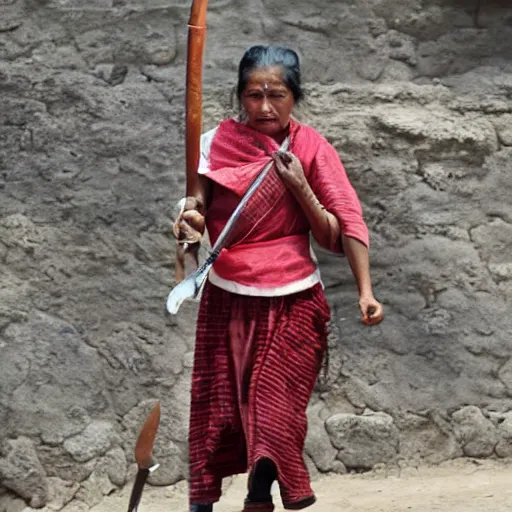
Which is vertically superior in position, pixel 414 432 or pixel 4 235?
pixel 4 235

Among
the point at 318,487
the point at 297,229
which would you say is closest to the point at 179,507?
the point at 318,487

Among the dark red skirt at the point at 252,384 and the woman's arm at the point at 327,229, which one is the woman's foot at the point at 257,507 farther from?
the woman's arm at the point at 327,229

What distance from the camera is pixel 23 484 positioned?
4883mm

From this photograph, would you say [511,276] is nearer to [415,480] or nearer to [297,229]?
[415,480]

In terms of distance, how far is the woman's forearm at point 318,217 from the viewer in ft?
12.6

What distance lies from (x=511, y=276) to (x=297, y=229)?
55.5 inches

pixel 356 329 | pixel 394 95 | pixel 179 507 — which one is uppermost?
pixel 394 95

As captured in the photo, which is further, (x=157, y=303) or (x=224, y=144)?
(x=157, y=303)

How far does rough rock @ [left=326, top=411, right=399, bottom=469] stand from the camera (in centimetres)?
504

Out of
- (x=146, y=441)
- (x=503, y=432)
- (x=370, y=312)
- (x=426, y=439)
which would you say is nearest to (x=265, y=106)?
(x=370, y=312)

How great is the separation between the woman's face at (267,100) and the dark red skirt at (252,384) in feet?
1.45

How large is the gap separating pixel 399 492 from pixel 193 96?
1.66 metres

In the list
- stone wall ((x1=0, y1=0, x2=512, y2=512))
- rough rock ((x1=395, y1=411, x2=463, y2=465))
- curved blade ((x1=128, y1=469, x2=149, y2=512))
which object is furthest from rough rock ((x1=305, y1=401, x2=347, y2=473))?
curved blade ((x1=128, y1=469, x2=149, y2=512))

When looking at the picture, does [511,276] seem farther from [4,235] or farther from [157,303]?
[4,235]
